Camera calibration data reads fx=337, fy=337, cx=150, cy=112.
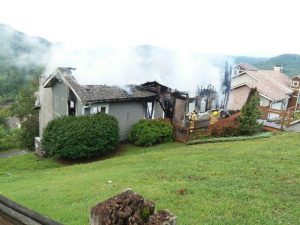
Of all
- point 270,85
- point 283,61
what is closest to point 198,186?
point 270,85

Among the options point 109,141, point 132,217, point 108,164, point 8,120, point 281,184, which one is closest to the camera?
point 132,217

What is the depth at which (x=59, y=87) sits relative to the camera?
2306 centimetres

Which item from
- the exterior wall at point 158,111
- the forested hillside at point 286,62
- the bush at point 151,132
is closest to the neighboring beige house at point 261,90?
the exterior wall at point 158,111

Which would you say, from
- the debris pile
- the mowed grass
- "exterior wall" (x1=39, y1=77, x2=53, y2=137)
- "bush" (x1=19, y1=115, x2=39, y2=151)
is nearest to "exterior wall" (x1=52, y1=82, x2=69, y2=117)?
"exterior wall" (x1=39, y1=77, x2=53, y2=137)

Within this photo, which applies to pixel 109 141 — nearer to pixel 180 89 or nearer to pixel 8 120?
pixel 180 89

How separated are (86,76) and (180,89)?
23.1 feet

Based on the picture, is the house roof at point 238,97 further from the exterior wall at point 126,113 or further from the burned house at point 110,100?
the exterior wall at point 126,113

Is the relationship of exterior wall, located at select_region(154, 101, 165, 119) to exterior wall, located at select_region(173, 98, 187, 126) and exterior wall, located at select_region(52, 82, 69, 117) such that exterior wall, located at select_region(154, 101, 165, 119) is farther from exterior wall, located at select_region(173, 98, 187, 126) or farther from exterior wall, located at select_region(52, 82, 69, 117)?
exterior wall, located at select_region(52, 82, 69, 117)

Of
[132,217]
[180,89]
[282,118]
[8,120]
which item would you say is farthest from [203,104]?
[8,120]

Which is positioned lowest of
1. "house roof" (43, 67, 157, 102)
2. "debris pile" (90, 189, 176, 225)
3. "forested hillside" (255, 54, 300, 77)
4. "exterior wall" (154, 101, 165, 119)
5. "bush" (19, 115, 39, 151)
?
"bush" (19, 115, 39, 151)

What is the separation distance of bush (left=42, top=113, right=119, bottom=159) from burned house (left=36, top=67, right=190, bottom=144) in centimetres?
122

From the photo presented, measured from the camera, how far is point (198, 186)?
9.46 m

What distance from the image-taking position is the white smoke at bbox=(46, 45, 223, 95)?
23.4 meters

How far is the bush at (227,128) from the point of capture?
68.2 ft
